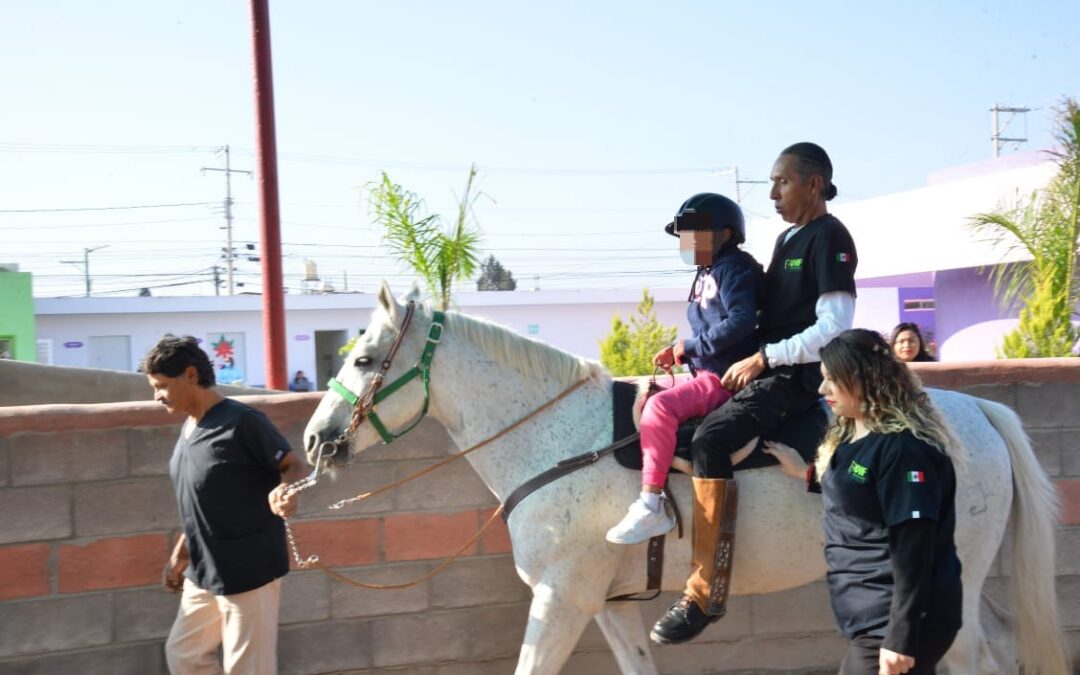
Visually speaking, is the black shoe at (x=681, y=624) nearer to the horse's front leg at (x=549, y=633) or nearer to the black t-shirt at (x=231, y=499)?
the horse's front leg at (x=549, y=633)

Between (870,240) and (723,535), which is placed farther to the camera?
(870,240)

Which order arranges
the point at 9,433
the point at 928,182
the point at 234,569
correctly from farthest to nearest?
the point at 928,182 < the point at 9,433 < the point at 234,569

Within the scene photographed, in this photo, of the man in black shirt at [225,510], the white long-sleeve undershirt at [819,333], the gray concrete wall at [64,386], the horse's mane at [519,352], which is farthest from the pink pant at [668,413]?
the gray concrete wall at [64,386]

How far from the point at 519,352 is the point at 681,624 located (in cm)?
131

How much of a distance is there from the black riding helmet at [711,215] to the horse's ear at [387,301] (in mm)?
1254

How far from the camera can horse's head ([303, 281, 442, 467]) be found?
3914 millimetres

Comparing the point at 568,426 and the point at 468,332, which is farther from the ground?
the point at 468,332

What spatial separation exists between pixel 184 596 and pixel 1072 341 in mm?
8225

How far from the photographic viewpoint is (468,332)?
4168 mm

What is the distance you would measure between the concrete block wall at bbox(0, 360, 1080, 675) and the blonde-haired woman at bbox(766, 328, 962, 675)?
7.81ft

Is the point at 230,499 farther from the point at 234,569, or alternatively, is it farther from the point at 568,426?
the point at 568,426

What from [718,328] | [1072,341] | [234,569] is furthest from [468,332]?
[1072,341]

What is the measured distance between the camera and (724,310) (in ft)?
13.0

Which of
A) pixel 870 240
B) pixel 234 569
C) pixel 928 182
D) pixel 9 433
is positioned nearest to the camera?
pixel 234 569
